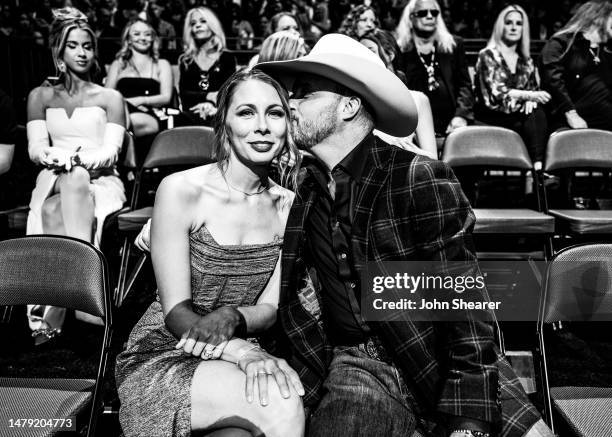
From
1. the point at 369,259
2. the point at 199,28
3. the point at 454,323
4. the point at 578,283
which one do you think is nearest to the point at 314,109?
the point at 369,259

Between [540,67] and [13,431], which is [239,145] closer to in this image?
[13,431]

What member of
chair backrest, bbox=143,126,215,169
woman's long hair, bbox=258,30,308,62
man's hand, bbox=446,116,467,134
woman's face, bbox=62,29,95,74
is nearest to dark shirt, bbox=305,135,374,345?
woman's long hair, bbox=258,30,308,62

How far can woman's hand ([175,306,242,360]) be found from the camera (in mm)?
1659

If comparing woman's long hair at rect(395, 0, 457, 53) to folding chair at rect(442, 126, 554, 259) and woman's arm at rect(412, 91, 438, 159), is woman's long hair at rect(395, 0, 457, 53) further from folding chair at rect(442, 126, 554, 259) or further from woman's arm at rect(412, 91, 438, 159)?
woman's arm at rect(412, 91, 438, 159)

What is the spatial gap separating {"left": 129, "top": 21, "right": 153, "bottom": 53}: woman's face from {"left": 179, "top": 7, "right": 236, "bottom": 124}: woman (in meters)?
0.28

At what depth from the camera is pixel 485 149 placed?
12.9 feet

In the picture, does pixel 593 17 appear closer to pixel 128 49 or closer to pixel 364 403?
pixel 128 49

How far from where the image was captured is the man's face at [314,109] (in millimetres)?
1814

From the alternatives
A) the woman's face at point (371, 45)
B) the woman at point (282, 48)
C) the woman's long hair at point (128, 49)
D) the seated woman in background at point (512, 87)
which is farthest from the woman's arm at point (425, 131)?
the woman's long hair at point (128, 49)

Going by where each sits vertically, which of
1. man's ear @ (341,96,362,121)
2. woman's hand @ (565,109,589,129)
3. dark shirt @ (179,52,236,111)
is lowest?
woman's hand @ (565,109,589,129)

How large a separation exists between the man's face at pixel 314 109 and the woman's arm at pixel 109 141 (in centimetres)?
199

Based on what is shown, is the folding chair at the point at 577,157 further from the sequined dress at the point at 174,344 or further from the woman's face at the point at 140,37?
the woman's face at the point at 140,37

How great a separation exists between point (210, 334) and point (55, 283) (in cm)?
73

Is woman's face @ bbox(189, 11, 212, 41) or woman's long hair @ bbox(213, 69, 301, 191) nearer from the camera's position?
woman's long hair @ bbox(213, 69, 301, 191)
